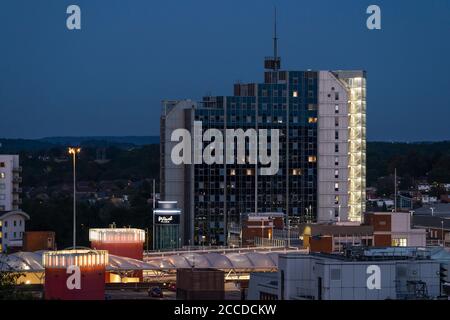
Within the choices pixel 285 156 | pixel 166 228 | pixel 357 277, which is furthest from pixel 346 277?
pixel 285 156

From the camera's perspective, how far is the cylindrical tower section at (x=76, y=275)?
58844 millimetres

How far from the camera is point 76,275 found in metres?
58.5

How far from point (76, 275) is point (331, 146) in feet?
225

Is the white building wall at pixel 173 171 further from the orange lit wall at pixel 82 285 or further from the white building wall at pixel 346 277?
the white building wall at pixel 346 277

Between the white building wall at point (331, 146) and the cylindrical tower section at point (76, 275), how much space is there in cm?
6511

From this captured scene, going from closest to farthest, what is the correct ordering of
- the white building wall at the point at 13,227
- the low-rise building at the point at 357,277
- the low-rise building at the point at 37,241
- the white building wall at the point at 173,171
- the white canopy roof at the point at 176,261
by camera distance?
the low-rise building at the point at 357,277 < the white canopy roof at the point at 176,261 < the low-rise building at the point at 37,241 < the white building wall at the point at 13,227 < the white building wall at the point at 173,171

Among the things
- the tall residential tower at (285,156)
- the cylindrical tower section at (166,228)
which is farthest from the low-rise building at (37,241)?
the tall residential tower at (285,156)

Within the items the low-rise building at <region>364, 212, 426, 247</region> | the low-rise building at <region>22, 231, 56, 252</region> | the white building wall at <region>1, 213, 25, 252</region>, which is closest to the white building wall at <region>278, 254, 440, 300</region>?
the low-rise building at <region>364, 212, 426, 247</region>

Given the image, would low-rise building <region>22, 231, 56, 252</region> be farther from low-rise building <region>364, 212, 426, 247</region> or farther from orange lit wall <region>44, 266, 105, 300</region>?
orange lit wall <region>44, 266, 105, 300</region>

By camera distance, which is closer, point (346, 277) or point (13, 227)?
point (346, 277)

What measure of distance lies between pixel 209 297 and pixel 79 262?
7.38m

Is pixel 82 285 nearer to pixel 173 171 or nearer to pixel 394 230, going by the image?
pixel 394 230
